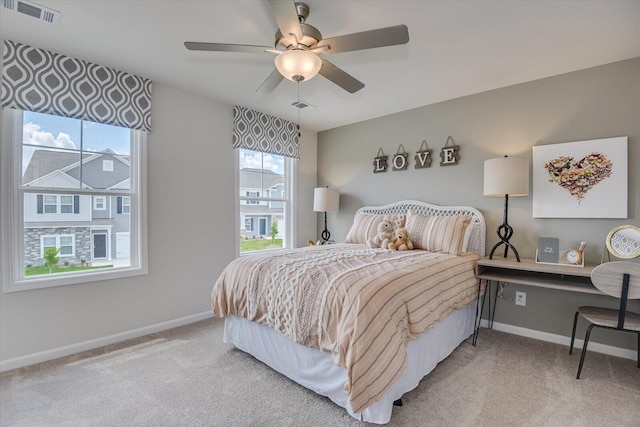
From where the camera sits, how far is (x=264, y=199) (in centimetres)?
420

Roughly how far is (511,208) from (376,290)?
219 cm

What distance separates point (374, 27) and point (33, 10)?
2227 millimetres

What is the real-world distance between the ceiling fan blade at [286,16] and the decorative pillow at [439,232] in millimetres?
2188

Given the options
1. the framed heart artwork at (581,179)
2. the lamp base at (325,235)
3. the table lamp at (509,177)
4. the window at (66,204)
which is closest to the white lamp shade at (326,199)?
the lamp base at (325,235)

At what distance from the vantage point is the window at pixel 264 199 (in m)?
3.99

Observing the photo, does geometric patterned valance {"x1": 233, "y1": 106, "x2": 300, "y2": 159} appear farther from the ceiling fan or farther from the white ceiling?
the ceiling fan

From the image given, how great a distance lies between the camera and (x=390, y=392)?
5.57 feet

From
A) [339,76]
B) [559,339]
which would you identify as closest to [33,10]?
[339,76]

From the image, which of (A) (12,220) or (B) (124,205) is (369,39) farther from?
(A) (12,220)

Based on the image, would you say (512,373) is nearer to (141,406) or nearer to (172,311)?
(141,406)

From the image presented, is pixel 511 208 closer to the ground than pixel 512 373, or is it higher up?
higher up

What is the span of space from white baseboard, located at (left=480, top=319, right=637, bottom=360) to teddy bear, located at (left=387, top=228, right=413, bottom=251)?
1.17 metres

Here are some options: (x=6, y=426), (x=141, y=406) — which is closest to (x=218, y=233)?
(x=141, y=406)

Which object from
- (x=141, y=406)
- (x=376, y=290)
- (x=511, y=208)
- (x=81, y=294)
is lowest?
(x=141, y=406)
